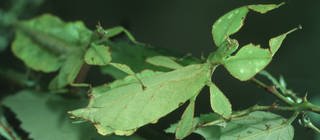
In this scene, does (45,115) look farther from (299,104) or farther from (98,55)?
(299,104)

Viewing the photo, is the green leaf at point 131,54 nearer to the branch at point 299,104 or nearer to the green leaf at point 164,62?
the green leaf at point 164,62

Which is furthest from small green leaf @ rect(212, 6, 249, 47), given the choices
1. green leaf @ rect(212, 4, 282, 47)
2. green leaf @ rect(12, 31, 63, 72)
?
green leaf @ rect(12, 31, 63, 72)

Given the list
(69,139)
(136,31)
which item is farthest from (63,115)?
(136,31)

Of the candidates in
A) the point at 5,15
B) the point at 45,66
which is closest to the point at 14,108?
the point at 45,66

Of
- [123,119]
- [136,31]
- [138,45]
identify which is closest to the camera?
[123,119]

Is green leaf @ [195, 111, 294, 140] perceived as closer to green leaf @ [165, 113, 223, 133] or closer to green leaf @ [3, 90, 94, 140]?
green leaf @ [165, 113, 223, 133]

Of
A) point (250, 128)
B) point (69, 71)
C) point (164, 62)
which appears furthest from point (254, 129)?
point (69, 71)

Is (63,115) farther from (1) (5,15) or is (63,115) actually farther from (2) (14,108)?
(1) (5,15)

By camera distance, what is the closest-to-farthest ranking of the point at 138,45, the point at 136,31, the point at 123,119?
the point at 123,119, the point at 138,45, the point at 136,31

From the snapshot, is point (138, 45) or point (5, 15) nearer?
point (138, 45)
